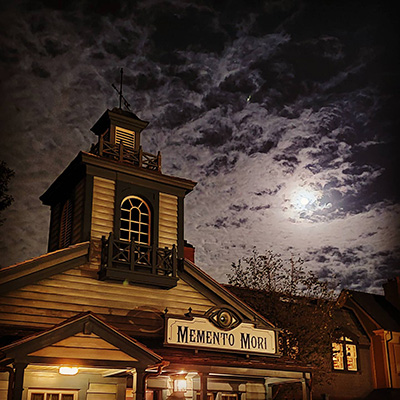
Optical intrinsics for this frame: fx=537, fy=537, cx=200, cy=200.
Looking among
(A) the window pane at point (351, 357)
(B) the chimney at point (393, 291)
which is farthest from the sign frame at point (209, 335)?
(B) the chimney at point (393, 291)

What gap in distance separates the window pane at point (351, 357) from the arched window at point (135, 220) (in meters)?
16.0

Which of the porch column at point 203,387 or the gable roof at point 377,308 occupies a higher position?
the gable roof at point 377,308

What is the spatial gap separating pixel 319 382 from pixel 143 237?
12.9 metres

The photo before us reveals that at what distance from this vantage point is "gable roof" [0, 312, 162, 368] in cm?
1139

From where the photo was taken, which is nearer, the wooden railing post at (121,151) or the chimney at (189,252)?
the wooden railing post at (121,151)

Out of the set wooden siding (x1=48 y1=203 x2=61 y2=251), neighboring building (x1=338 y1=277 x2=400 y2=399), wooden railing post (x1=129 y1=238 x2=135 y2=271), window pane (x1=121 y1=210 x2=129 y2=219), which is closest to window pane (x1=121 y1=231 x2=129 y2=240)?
window pane (x1=121 y1=210 x2=129 y2=219)

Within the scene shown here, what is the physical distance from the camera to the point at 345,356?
2847cm

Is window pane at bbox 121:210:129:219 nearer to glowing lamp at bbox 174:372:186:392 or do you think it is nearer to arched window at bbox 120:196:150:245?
arched window at bbox 120:196:150:245

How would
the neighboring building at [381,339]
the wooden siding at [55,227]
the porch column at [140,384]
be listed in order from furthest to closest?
the neighboring building at [381,339] < the wooden siding at [55,227] < the porch column at [140,384]

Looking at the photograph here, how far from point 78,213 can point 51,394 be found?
5763mm

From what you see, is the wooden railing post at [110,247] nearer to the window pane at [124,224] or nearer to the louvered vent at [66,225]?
the window pane at [124,224]

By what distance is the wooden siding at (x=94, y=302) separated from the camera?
1477cm

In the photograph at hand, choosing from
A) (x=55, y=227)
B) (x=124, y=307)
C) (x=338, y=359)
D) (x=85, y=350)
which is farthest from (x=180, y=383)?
(x=338, y=359)

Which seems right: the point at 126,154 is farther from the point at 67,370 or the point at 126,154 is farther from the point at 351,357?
the point at 351,357
